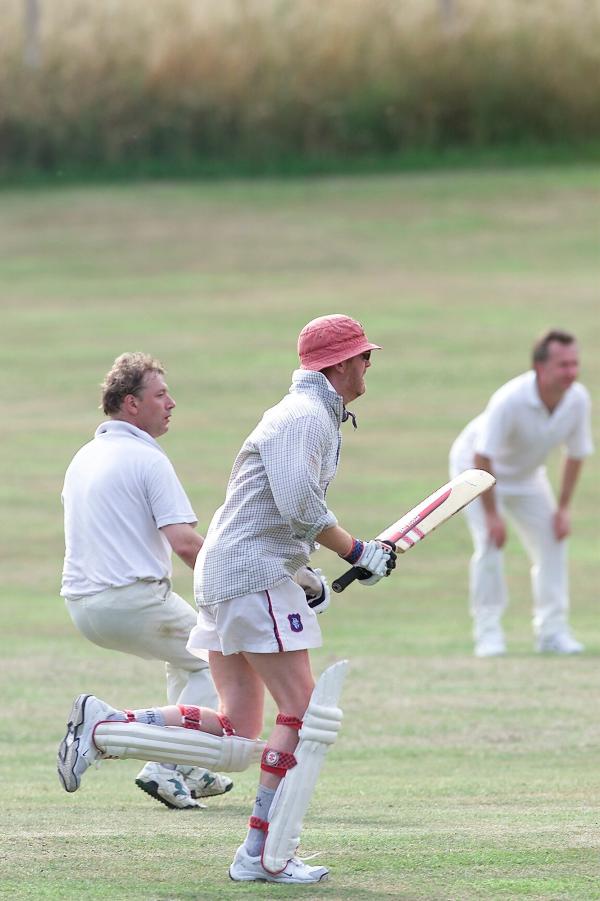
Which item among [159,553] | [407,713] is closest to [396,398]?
[407,713]

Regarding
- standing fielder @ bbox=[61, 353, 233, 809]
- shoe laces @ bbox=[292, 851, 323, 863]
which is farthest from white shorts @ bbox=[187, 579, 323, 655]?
standing fielder @ bbox=[61, 353, 233, 809]

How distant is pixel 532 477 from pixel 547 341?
1.14 metres

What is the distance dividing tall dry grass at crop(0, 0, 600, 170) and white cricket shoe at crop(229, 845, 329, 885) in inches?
1094

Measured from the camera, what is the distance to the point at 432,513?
591cm

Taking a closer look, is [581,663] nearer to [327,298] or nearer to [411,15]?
[327,298]

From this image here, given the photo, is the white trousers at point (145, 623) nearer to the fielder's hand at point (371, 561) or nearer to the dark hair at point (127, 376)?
the dark hair at point (127, 376)

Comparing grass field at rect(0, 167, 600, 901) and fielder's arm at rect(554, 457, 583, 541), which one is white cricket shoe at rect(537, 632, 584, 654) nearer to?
grass field at rect(0, 167, 600, 901)

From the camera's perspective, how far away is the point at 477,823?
6379 mm

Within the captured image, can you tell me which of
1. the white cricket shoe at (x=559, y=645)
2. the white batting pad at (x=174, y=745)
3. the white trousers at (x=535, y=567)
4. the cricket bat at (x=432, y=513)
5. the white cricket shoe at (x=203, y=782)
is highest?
the cricket bat at (x=432, y=513)

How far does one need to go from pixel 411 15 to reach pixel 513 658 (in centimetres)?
2548

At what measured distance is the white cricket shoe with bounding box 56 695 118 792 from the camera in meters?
5.91

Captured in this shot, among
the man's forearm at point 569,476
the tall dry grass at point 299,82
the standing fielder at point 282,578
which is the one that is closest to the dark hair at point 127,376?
the standing fielder at point 282,578

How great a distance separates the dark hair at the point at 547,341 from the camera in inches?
451

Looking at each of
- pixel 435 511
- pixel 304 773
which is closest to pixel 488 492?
pixel 435 511
